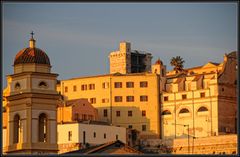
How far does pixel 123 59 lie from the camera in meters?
166

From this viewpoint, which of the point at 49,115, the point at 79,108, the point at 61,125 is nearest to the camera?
the point at 49,115

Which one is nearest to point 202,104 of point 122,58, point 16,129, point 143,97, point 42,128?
point 143,97

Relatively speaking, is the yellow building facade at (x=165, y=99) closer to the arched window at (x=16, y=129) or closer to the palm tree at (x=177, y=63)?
the palm tree at (x=177, y=63)

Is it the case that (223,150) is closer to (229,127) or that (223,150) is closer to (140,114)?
(229,127)

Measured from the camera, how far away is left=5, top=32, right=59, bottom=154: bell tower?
90.5 m

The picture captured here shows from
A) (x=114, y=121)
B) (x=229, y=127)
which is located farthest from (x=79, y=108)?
(x=229, y=127)

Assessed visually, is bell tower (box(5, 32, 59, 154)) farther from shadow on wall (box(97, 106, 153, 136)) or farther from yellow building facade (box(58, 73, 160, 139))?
yellow building facade (box(58, 73, 160, 139))

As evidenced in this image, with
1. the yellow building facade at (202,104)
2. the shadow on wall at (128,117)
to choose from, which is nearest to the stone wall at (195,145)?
the yellow building facade at (202,104)

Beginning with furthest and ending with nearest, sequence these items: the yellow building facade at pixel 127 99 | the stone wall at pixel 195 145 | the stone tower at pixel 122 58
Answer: the stone tower at pixel 122 58 → the yellow building facade at pixel 127 99 → the stone wall at pixel 195 145

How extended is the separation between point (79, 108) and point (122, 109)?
7.38m

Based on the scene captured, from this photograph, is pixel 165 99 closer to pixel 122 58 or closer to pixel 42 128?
pixel 122 58

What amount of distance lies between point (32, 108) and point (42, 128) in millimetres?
2797

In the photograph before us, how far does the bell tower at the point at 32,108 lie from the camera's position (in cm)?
9050

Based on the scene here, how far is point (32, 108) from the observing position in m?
92.3
